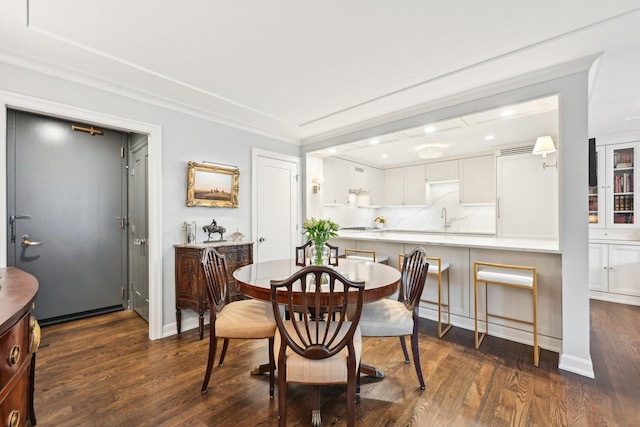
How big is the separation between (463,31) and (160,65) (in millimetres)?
2359

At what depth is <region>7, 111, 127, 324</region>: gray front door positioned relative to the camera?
303 cm

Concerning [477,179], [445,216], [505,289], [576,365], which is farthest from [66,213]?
[477,179]

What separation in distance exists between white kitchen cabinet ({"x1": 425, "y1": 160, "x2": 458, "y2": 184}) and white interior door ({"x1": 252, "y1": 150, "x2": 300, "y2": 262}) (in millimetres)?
2957

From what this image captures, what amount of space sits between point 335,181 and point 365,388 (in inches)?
145

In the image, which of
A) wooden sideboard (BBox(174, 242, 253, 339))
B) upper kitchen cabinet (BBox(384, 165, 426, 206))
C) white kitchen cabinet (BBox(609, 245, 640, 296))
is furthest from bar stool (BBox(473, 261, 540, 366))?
upper kitchen cabinet (BBox(384, 165, 426, 206))

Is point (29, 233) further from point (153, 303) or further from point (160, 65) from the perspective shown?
point (160, 65)

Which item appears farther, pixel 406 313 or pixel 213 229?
pixel 213 229

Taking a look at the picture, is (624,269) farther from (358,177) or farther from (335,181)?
(335,181)

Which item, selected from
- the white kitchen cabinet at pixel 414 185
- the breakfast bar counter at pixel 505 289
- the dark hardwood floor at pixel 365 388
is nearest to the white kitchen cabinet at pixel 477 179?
the white kitchen cabinet at pixel 414 185

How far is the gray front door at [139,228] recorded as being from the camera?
131 inches

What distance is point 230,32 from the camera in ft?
6.48

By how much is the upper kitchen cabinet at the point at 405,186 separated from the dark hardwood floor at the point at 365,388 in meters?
3.65

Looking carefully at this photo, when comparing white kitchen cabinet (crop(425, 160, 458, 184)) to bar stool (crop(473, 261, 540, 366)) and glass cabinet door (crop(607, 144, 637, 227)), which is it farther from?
bar stool (crop(473, 261, 540, 366))

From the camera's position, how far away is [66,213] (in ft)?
10.9
